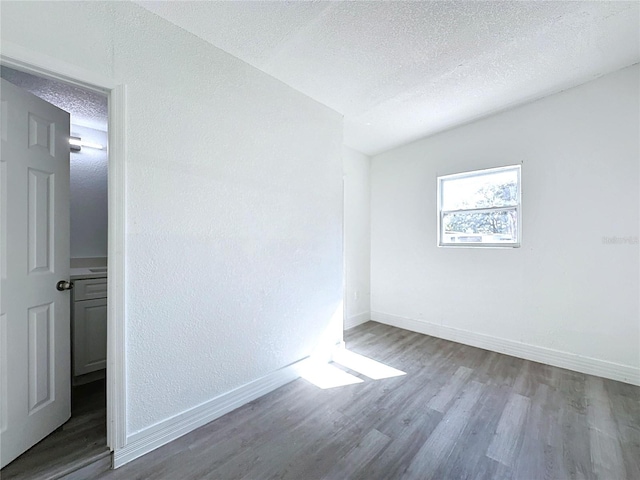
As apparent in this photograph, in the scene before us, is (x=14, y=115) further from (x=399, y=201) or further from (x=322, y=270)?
(x=399, y=201)

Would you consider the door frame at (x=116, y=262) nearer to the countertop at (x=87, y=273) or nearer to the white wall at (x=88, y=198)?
the countertop at (x=87, y=273)

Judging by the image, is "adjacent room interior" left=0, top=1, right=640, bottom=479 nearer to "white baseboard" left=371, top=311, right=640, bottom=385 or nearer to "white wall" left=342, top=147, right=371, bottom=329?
"white baseboard" left=371, top=311, right=640, bottom=385

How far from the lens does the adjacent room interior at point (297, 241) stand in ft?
4.68

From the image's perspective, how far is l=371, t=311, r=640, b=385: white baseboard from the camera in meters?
2.36

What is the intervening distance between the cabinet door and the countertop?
0.65 feet

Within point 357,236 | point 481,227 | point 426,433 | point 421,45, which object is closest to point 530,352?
point 481,227

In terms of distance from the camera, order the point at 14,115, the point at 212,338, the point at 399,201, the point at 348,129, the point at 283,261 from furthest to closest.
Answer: the point at 399,201 < the point at 348,129 < the point at 283,261 < the point at 212,338 < the point at 14,115


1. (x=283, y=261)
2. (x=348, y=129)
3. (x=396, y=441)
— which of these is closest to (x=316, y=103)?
A: (x=348, y=129)

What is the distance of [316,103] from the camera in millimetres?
2547

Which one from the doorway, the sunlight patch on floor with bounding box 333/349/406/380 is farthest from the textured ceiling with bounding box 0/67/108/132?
the sunlight patch on floor with bounding box 333/349/406/380

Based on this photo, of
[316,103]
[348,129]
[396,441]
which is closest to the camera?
[396,441]

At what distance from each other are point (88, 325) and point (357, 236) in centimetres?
304

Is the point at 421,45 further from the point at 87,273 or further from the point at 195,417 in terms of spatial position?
the point at 87,273

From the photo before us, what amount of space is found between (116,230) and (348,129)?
8.53ft
